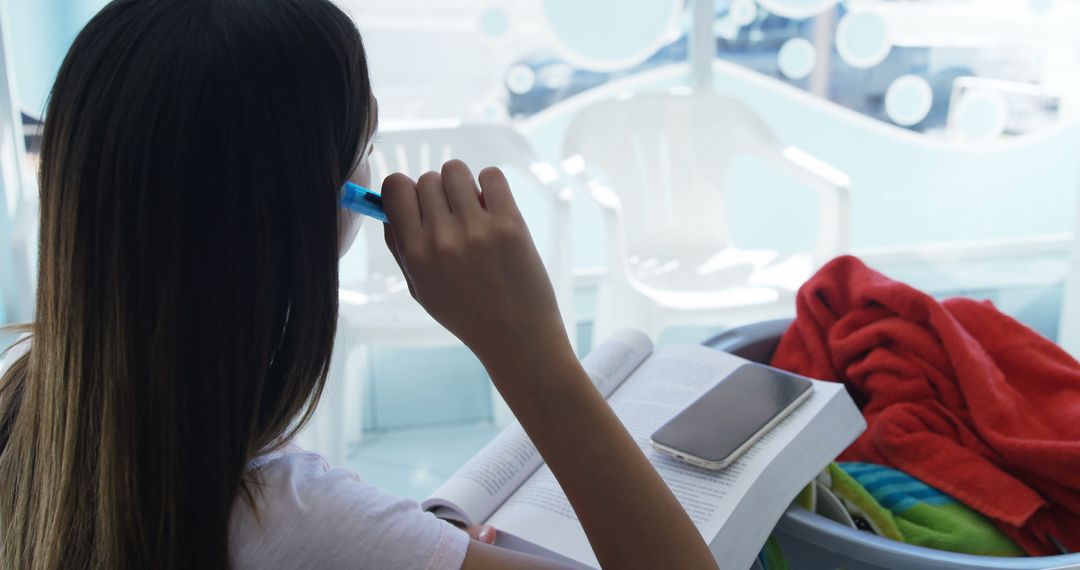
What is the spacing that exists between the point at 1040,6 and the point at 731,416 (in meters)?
2.34

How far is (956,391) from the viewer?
0.85m

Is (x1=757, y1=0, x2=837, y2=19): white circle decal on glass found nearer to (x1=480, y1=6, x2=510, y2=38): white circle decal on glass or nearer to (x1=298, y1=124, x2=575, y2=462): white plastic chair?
(x1=480, y1=6, x2=510, y2=38): white circle decal on glass

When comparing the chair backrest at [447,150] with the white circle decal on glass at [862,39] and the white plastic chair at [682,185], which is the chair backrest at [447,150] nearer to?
the white plastic chair at [682,185]

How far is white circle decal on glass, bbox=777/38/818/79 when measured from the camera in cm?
252

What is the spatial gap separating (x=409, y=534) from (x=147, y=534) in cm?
14

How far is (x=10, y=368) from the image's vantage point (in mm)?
643

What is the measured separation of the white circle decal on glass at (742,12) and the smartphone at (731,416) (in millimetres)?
1851

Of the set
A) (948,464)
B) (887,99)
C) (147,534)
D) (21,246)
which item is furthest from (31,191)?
(887,99)

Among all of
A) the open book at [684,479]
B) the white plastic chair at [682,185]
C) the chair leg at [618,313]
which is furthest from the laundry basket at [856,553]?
the white plastic chair at [682,185]

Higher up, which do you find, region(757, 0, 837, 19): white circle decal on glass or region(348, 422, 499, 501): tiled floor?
region(757, 0, 837, 19): white circle decal on glass

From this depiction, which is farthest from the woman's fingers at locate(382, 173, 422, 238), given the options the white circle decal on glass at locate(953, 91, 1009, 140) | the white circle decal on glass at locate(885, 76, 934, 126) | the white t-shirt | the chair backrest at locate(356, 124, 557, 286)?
the white circle decal on glass at locate(953, 91, 1009, 140)

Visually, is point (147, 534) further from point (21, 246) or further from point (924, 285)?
point (924, 285)

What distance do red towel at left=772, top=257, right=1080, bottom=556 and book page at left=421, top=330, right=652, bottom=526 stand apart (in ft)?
0.71

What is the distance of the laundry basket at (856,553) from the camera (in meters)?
0.62
